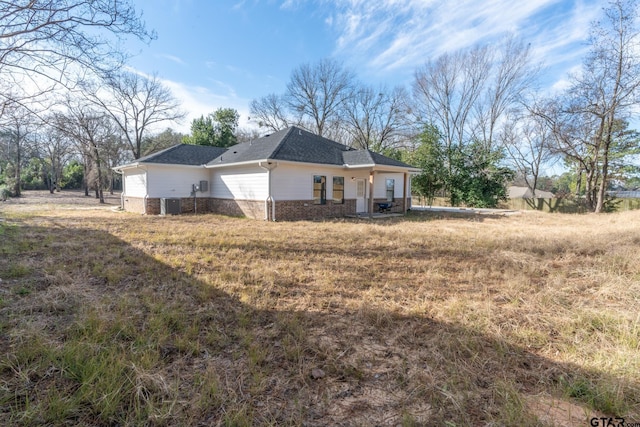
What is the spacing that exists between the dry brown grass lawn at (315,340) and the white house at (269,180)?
717cm

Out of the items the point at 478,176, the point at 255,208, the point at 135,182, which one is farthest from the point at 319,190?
the point at 478,176

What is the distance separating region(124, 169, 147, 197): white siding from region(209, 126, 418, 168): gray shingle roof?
3.44 meters

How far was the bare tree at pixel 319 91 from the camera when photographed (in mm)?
28589

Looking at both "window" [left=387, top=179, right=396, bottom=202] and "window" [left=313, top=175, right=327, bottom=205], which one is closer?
"window" [left=313, top=175, right=327, bottom=205]

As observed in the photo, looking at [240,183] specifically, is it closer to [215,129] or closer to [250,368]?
[250,368]

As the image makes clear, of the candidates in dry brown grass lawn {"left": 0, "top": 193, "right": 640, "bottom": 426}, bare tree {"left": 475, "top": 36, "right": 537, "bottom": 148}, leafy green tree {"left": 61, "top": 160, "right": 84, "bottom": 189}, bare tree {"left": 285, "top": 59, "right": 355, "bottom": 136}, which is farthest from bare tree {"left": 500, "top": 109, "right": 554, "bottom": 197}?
leafy green tree {"left": 61, "top": 160, "right": 84, "bottom": 189}

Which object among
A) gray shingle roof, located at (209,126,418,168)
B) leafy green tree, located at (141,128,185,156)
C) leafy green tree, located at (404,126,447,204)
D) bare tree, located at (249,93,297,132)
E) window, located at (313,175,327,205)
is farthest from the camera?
bare tree, located at (249,93,297,132)

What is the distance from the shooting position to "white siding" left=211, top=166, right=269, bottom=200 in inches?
490

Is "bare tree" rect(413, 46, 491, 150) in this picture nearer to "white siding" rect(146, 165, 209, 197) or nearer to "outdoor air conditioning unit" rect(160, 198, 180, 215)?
"white siding" rect(146, 165, 209, 197)

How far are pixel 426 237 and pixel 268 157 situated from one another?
22.8 feet

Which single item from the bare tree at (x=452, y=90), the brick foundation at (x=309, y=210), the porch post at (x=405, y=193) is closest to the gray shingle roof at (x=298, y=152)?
the porch post at (x=405, y=193)

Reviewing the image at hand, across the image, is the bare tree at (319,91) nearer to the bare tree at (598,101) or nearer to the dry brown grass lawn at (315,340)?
the bare tree at (598,101)

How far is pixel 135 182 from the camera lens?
50.9 ft

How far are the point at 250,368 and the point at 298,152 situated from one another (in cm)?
1162
